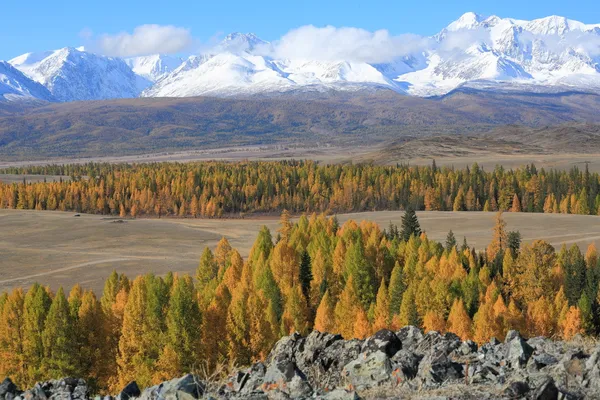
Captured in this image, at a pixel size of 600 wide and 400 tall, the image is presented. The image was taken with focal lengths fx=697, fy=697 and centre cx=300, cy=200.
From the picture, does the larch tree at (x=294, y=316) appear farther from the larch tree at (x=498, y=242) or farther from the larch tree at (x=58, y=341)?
the larch tree at (x=498, y=242)

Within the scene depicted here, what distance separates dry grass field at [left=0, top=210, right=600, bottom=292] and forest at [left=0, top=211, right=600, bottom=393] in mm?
20848

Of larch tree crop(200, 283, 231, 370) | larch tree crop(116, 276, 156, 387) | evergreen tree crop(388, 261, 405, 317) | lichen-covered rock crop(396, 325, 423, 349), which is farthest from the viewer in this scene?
evergreen tree crop(388, 261, 405, 317)

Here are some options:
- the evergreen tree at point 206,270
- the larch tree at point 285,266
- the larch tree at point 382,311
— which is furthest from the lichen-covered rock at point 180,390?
the evergreen tree at point 206,270

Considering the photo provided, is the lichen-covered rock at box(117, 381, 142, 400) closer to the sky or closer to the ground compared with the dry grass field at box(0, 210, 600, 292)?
closer to the sky

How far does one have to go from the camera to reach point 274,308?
64688 mm

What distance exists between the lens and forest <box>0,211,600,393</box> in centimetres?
5203

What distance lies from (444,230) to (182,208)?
88.0 metres

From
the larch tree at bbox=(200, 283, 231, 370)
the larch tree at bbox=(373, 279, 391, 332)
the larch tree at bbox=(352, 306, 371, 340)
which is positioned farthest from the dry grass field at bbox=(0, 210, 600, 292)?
the larch tree at bbox=(352, 306, 371, 340)

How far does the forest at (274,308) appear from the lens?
52.0 m

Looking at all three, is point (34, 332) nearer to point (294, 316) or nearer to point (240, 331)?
point (240, 331)

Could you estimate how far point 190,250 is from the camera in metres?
119

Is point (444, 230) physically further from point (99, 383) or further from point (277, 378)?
point (277, 378)

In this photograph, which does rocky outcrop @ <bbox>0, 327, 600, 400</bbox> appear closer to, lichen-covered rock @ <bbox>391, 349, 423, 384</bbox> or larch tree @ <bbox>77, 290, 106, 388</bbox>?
lichen-covered rock @ <bbox>391, 349, 423, 384</bbox>

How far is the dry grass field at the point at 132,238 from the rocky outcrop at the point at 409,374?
66068mm
